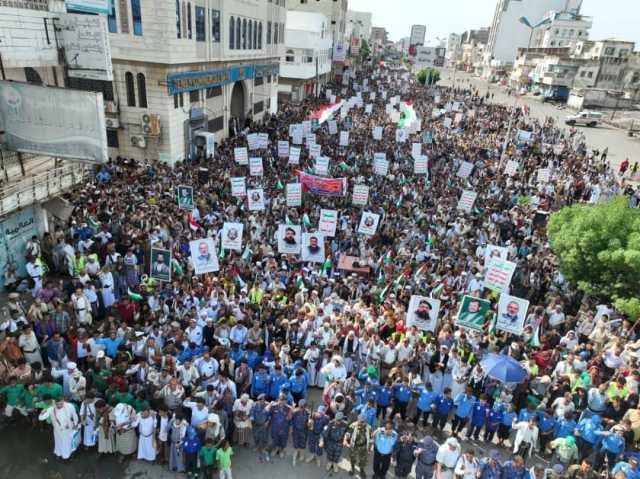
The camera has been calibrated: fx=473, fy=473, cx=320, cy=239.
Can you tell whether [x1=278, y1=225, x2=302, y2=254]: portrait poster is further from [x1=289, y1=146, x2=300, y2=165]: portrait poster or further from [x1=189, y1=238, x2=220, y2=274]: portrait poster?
[x1=289, y1=146, x2=300, y2=165]: portrait poster

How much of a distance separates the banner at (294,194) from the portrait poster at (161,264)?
607 cm

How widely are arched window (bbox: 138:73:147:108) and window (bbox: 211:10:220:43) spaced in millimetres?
5799

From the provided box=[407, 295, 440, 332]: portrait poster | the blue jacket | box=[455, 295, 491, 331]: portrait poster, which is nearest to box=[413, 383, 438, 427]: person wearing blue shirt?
the blue jacket

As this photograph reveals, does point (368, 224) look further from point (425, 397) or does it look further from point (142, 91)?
point (142, 91)

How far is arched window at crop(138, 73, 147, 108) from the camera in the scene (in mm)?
23031

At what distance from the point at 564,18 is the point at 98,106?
421 ft

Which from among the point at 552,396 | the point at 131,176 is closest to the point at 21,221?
the point at 131,176

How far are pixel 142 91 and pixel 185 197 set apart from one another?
10333mm

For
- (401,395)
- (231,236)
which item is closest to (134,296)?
(231,236)

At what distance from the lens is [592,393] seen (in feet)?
29.3

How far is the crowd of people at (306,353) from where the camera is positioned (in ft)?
26.2

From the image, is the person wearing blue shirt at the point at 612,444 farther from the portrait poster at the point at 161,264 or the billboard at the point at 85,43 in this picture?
the billboard at the point at 85,43

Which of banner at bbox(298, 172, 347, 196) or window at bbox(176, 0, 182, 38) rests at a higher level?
window at bbox(176, 0, 182, 38)

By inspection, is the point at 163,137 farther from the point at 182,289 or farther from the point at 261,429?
the point at 261,429
